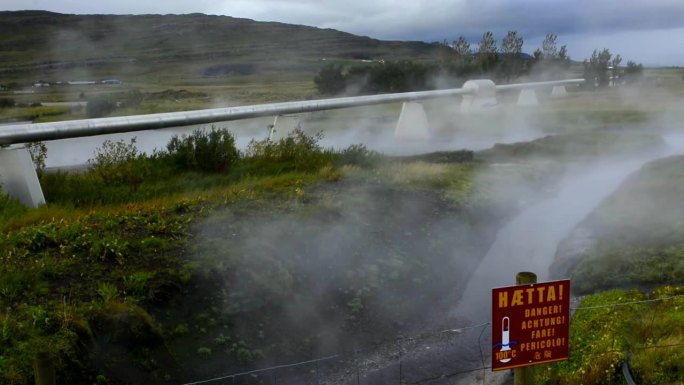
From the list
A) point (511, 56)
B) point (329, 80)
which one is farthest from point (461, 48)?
point (329, 80)

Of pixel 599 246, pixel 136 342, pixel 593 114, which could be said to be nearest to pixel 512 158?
pixel 599 246

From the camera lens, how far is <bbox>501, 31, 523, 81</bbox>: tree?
41.0 m

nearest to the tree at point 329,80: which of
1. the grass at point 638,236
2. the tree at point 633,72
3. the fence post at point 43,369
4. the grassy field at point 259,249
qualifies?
the grassy field at point 259,249

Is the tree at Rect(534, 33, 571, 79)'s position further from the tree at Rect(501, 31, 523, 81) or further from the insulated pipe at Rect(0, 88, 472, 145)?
the insulated pipe at Rect(0, 88, 472, 145)

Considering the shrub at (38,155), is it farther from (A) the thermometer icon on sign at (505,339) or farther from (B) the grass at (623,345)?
(A) the thermometer icon on sign at (505,339)

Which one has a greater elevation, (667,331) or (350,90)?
(350,90)

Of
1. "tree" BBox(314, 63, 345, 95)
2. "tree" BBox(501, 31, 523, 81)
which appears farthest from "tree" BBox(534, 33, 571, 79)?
"tree" BBox(314, 63, 345, 95)

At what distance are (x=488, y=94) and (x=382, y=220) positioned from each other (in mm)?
16402

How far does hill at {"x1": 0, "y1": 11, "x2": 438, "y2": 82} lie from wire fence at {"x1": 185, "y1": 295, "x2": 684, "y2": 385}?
727 centimetres

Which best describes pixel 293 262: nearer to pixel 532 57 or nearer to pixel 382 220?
pixel 382 220

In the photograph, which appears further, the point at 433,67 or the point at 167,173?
the point at 433,67

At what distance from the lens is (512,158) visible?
17125mm

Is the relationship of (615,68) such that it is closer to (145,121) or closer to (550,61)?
(550,61)

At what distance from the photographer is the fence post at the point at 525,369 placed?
4680 millimetres
